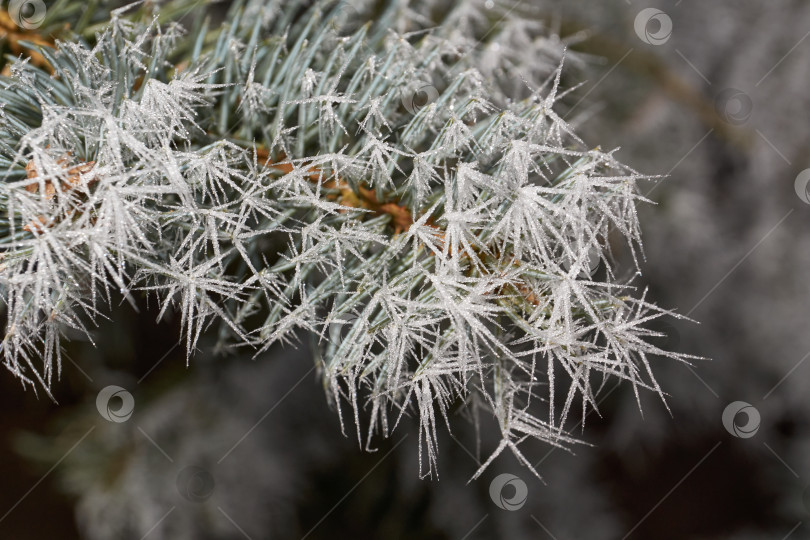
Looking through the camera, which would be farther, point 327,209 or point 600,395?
point 600,395

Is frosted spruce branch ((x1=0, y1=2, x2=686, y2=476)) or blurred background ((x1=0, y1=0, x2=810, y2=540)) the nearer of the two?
frosted spruce branch ((x1=0, y1=2, x2=686, y2=476))

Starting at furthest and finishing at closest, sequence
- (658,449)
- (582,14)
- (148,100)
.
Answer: (658,449) < (582,14) < (148,100)

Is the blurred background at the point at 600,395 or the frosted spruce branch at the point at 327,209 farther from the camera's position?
the blurred background at the point at 600,395

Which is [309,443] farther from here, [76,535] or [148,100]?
[148,100]

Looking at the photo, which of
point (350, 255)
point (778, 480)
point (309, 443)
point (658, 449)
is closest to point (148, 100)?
point (350, 255)
